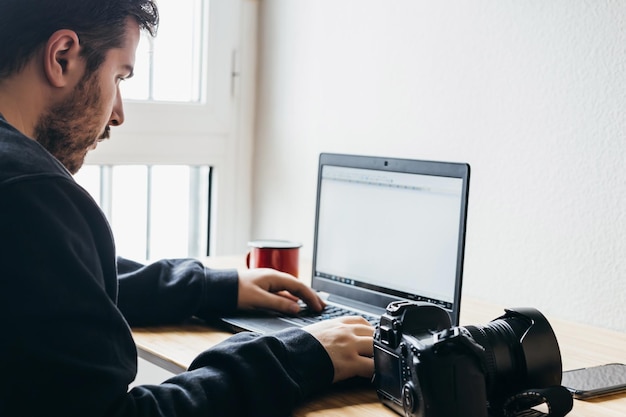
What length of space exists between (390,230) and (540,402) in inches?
20.4

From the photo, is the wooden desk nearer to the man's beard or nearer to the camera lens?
the camera lens

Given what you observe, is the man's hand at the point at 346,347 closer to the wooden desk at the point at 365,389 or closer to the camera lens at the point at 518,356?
the wooden desk at the point at 365,389

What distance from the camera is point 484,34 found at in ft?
5.61

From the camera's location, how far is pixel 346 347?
1.12m

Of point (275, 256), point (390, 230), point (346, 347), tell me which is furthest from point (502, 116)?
point (346, 347)

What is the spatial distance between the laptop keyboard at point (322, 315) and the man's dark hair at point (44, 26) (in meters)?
0.55

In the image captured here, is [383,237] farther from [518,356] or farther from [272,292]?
[518,356]

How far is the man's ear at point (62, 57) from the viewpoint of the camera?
1.03 m

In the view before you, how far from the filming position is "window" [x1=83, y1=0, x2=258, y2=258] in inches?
82.5

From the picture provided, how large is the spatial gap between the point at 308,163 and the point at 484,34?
24.0 inches

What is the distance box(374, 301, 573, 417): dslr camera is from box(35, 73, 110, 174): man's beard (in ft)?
1.55

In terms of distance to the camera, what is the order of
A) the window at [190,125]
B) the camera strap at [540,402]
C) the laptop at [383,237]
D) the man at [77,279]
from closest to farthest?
the man at [77,279], the camera strap at [540,402], the laptop at [383,237], the window at [190,125]

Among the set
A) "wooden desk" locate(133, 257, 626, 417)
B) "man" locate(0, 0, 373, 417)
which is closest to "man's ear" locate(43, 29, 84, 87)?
"man" locate(0, 0, 373, 417)

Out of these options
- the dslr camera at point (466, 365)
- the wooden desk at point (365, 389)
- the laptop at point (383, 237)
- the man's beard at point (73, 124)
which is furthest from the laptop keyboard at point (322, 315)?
the man's beard at point (73, 124)
